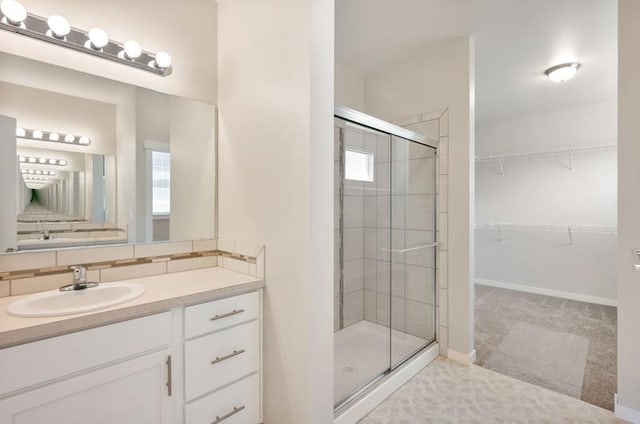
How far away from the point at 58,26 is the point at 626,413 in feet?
12.0

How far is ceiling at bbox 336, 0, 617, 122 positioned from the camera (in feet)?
6.82

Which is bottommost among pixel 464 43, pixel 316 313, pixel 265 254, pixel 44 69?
pixel 316 313

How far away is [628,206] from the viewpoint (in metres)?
1.70

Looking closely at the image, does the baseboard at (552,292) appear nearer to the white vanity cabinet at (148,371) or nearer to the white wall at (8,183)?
the white vanity cabinet at (148,371)

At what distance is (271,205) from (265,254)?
27cm

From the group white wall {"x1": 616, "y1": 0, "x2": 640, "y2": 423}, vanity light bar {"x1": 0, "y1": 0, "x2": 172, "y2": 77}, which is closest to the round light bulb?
vanity light bar {"x1": 0, "y1": 0, "x2": 172, "y2": 77}

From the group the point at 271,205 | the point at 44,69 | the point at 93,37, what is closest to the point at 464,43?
the point at 271,205

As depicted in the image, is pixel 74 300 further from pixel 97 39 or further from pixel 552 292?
pixel 552 292

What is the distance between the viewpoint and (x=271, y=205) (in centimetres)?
158

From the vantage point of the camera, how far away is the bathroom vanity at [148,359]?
98cm

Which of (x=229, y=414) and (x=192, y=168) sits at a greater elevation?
(x=192, y=168)

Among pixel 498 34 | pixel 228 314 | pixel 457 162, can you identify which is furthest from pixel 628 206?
pixel 228 314

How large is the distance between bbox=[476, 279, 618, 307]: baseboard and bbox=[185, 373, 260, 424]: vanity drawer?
445cm

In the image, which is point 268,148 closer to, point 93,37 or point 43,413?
point 93,37
